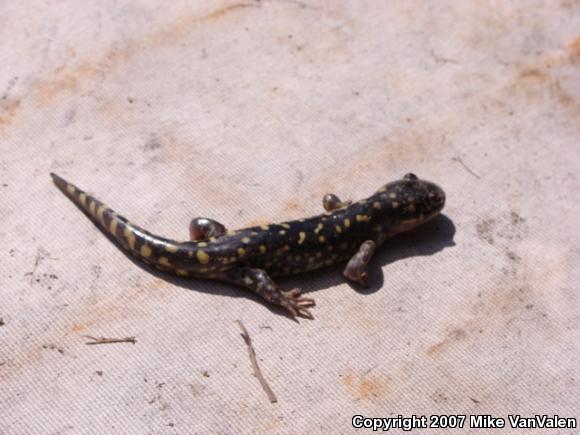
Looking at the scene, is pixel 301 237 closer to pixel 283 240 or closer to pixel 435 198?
pixel 283 240

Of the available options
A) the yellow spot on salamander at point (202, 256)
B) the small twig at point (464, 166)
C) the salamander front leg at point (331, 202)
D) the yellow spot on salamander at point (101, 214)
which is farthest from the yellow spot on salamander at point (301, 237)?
the small twig at point (464, 166)

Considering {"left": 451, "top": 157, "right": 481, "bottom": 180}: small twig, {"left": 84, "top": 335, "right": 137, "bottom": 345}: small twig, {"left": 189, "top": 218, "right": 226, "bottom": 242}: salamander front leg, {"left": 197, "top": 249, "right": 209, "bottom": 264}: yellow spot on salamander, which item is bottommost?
{"left": 451, "top": 157, "right": 481, "bottom": 180}: small twig

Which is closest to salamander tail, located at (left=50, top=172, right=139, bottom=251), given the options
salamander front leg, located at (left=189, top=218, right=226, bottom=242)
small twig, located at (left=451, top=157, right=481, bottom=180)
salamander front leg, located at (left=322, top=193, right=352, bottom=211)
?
salamander front leg, located at (left=189, top=218, right=226, bottom=242)

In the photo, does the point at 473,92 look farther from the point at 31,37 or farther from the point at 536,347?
the point at 31,37

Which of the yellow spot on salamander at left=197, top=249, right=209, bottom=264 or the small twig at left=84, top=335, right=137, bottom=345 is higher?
the yellow spot on salamander at left=197, top=249, right=209, bottom=264

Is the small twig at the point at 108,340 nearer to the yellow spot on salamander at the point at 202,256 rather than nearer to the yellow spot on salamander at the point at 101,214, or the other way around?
the yellow spot on salamander at the point at 202,256

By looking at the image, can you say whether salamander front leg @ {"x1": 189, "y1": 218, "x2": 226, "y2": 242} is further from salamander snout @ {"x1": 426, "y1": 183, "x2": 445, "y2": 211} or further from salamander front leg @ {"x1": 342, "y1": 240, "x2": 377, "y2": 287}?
salamander snout @ {"x1": 426, "y1": 183, "x2": 445, "y2": 211}

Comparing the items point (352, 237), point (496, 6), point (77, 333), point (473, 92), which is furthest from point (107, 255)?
point (496, 6)
